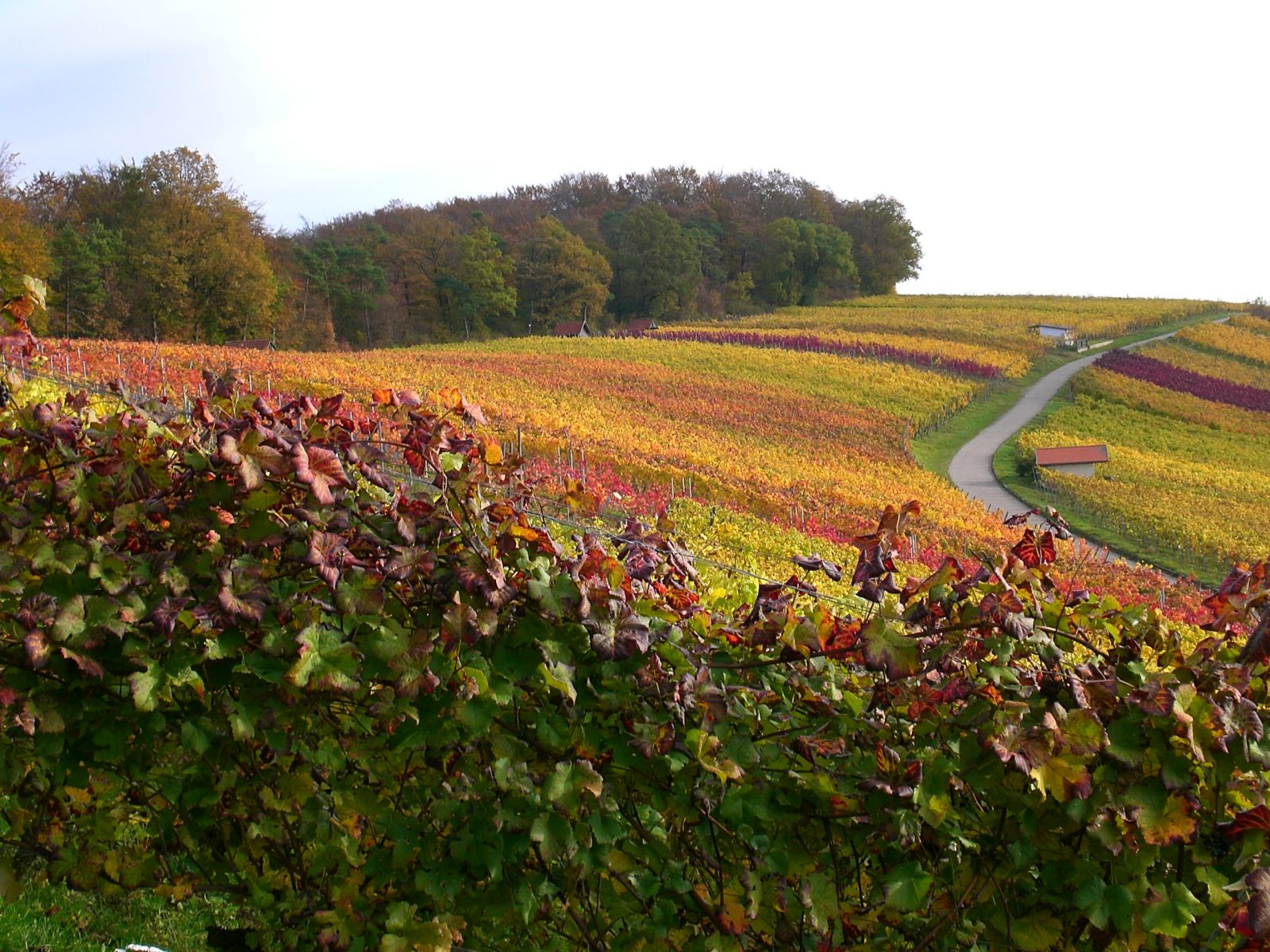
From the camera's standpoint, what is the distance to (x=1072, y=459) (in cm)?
3391

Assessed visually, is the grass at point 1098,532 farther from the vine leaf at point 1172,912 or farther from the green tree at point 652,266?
the green tree at point 652,266

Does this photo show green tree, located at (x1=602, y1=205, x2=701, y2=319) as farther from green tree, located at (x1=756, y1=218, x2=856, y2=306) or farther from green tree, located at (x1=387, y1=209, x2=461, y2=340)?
green tree, located at (x1=387, y1=209, x2=461, y2=340)

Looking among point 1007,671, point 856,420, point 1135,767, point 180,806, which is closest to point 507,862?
point 180,806

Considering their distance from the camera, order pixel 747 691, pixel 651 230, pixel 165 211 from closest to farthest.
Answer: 1. pixel 747 691
2. pixel 165 211
3. pixel 651 230

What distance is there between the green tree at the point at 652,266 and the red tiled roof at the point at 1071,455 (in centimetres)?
4436

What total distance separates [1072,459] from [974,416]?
43.0 feet

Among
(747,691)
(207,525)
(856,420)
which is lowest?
(856,420)

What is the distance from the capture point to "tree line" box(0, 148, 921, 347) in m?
45.5

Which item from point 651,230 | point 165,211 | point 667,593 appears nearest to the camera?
point 667,593

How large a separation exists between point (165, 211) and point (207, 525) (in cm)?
4912

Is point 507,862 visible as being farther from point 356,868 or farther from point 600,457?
point 600,457

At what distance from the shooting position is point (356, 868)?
275 centimetres

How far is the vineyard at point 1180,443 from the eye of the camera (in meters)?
26.7

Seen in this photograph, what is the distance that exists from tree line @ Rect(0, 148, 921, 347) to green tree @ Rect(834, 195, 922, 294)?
5.9 inches
